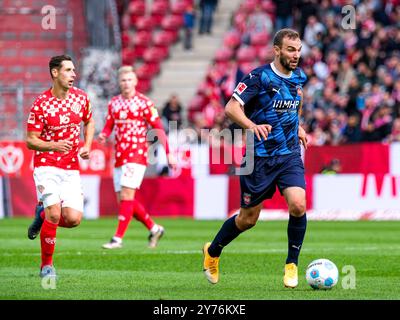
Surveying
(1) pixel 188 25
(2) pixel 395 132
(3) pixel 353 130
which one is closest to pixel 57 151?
(2) pixel 395 132

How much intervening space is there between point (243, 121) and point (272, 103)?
0.44 metres

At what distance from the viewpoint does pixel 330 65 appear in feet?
89.1

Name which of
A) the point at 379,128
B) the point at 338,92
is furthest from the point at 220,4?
the point at 379,128

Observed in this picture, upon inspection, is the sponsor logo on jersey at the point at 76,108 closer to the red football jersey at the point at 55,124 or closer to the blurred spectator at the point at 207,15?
the red football jersey at the point at 55,124

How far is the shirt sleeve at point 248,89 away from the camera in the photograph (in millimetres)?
10719

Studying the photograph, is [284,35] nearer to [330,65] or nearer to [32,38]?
[330,65]

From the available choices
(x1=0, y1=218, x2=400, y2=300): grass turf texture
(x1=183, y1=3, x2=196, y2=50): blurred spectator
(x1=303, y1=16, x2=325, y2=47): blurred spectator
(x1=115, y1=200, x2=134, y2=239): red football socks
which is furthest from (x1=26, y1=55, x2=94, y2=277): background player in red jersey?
(x1=183, y1=3, x2=196, y2=50): blurred spectator

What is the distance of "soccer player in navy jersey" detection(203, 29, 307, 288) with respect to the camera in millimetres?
10648

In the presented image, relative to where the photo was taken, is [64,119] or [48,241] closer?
[48,241]

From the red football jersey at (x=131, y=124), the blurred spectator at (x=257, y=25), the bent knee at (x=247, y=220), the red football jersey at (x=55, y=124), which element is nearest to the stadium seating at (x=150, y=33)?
the blurred spectator at (x=257, y=25)

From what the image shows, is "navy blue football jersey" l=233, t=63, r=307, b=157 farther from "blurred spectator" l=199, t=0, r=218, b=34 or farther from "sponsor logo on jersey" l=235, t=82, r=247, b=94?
"blurred spectator" l=199, t=0, r=218, b=34

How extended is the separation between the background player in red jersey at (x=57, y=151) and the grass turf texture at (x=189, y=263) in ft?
2.19

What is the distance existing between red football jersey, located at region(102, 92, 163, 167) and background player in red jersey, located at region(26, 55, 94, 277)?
4.31 m
